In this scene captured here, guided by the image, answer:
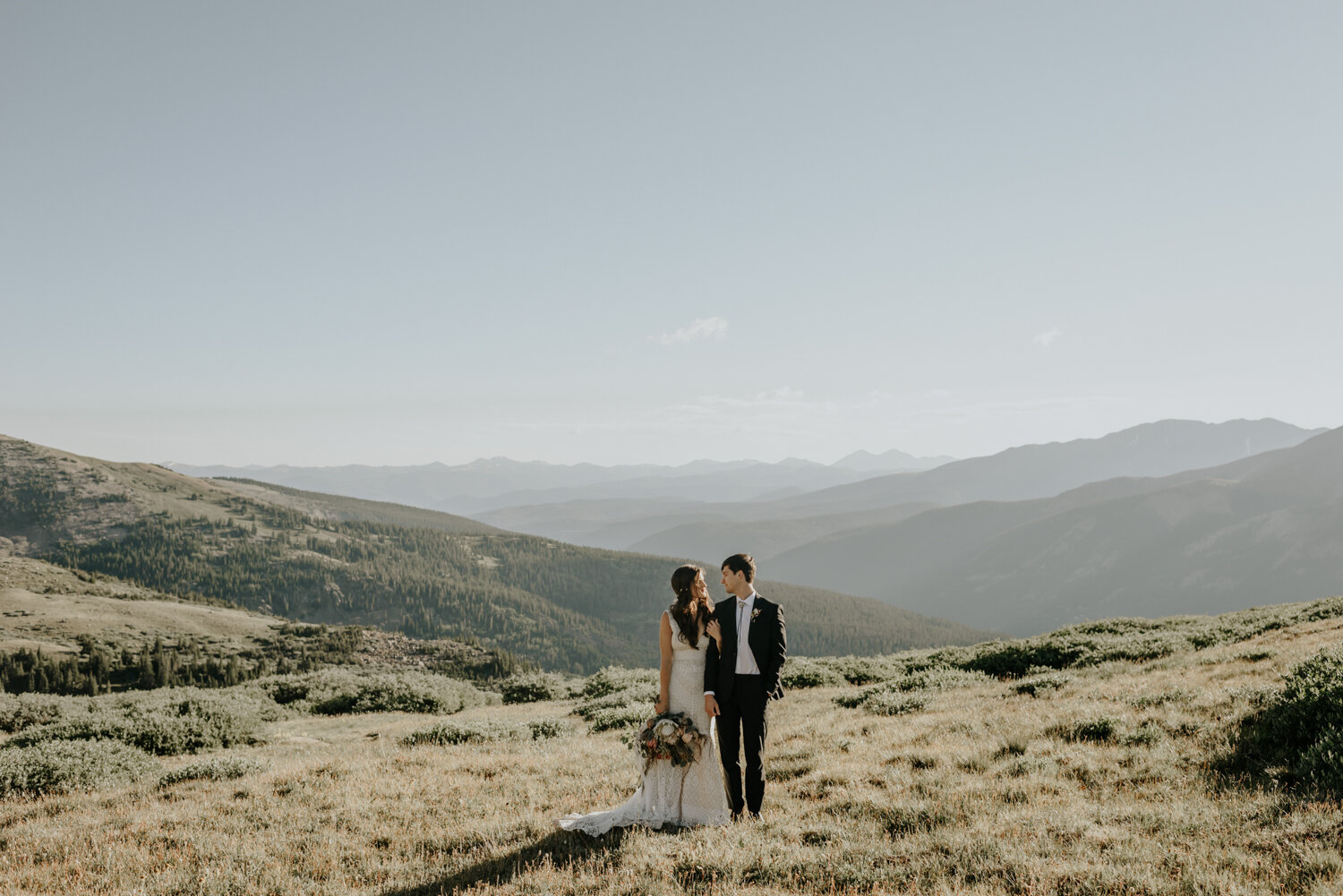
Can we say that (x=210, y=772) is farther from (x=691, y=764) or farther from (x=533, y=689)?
(x=533, y=689)

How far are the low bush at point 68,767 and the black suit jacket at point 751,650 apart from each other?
40.5 feet

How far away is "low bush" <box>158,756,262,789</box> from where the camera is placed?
12211 millimetres

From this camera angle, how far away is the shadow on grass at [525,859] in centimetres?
699

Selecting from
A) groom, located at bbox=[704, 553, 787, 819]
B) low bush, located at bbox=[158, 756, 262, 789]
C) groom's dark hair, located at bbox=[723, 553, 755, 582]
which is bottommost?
low bush, located at bbox=[158, 756, 262, 789]

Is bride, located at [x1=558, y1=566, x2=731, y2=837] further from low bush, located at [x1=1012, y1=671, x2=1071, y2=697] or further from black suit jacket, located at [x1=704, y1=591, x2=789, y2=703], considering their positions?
low bush, located at [x1=1012, y1=671, x2=1071, y2=697]

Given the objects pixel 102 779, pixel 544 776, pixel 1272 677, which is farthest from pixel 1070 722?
pixel 102 779

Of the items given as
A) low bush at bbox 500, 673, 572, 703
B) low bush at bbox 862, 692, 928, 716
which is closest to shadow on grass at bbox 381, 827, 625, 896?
low bush at bbox 862, 692, 928, 716

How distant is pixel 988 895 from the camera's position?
5.66m

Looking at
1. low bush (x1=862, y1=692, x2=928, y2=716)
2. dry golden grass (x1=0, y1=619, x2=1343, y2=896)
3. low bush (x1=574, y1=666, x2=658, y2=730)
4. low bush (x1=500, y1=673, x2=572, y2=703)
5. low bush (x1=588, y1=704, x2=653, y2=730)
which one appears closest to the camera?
dry golden grass (x1=0, y1=619, x2=1343, y2=896)

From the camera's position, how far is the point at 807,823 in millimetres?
8008

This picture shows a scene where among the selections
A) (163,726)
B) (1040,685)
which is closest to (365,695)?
(163,726)

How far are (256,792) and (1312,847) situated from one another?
45.7ft

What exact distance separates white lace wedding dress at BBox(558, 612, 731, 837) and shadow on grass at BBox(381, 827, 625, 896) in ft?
0.61

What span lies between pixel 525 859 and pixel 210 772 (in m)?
8.87
